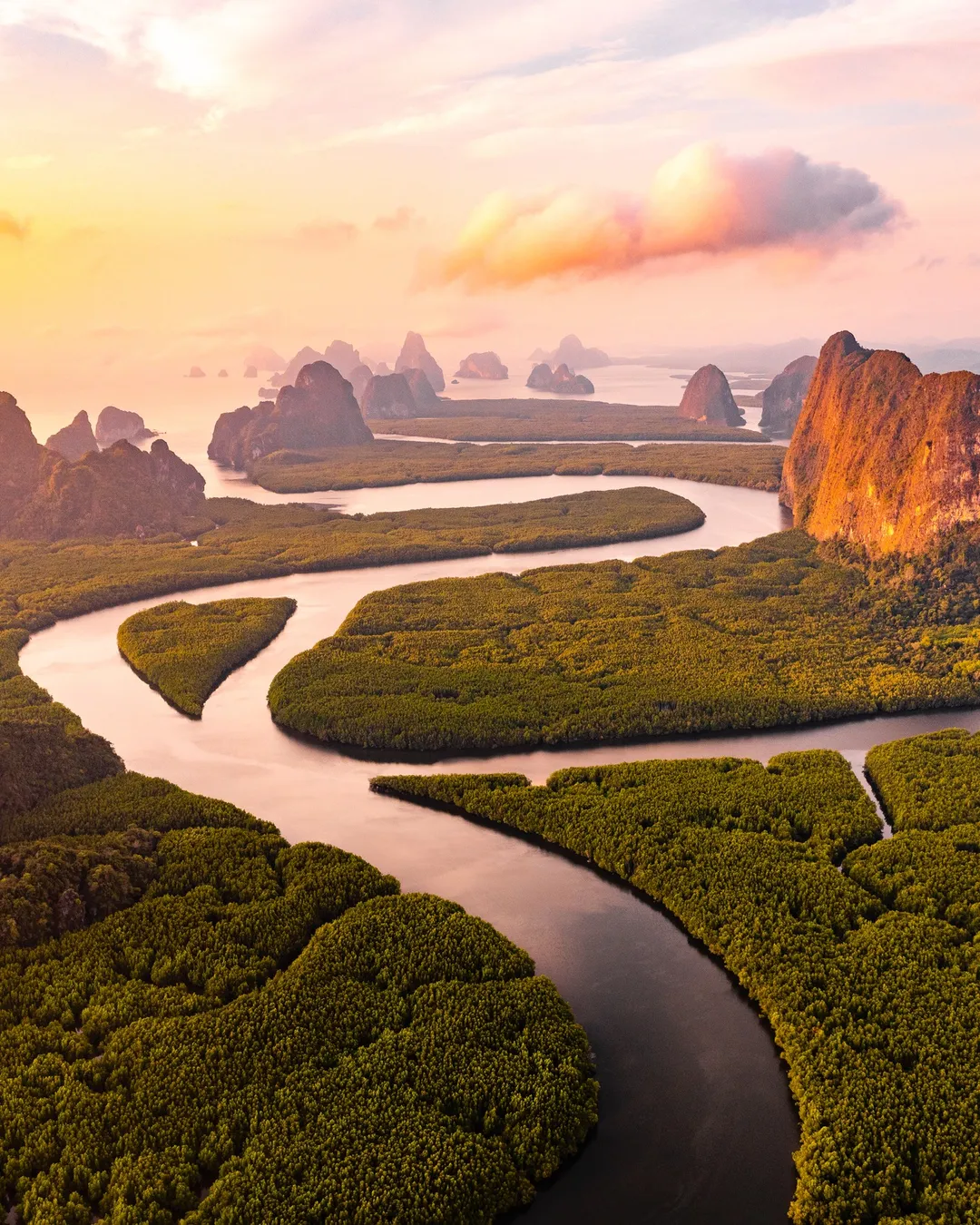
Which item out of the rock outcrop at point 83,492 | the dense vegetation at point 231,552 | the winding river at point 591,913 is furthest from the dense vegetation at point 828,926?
the rock outcrop at point 83,492

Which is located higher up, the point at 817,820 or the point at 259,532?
the point at 259,532

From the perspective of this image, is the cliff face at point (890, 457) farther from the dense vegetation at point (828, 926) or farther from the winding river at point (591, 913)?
the dense vegetation at point (828, 926)

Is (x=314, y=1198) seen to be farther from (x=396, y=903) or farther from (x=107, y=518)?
(x=107, y=518)

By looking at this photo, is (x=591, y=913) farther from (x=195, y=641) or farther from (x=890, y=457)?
(x=890, y=457)

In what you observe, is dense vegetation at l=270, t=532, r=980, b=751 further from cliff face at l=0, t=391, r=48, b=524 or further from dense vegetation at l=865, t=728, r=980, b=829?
cliff face at l=0, t=391, r=48, b=524

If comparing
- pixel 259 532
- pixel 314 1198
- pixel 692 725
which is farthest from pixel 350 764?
pixel 259 532

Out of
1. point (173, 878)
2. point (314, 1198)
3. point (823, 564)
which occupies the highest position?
point (823, 564)
